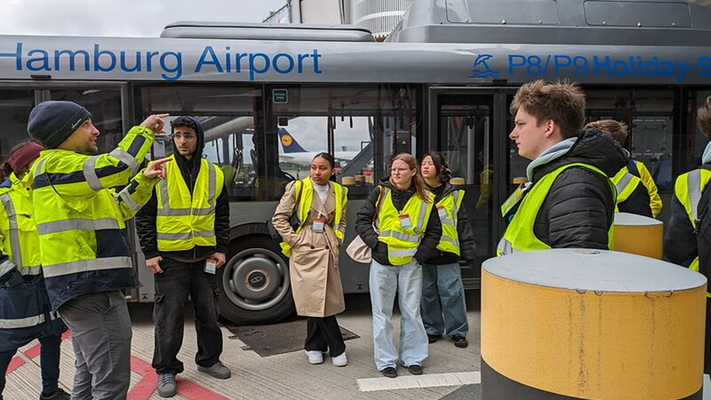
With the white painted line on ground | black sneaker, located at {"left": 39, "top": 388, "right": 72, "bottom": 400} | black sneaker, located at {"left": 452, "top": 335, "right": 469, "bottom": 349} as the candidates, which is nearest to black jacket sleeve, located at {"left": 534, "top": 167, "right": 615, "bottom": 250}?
the white painted line on ground

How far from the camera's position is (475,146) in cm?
572

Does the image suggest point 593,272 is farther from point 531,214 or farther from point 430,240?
point 430,240

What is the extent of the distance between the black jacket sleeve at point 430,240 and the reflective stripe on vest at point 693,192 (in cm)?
180

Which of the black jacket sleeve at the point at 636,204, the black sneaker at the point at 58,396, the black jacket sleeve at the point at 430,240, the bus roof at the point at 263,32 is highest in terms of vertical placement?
the bus roof at the point at 263,32

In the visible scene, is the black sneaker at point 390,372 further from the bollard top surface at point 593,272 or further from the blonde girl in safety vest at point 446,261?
the bollard top surface at point 593,272

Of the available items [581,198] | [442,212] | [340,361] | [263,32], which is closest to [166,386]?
[340,361]

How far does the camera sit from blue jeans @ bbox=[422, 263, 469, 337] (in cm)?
479

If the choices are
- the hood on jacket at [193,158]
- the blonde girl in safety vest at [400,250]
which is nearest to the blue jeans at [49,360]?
the hood on jacket at [193,158]

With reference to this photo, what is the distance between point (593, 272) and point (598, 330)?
6.8 inches

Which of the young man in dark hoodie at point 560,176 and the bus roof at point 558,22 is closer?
the young man in dark hoodie at point 560,176

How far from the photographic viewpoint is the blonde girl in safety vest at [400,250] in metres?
4.04

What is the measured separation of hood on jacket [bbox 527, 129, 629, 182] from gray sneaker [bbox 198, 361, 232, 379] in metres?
3.07

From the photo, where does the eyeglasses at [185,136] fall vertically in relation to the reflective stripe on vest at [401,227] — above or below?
above

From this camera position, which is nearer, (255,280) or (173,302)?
(173,302)
